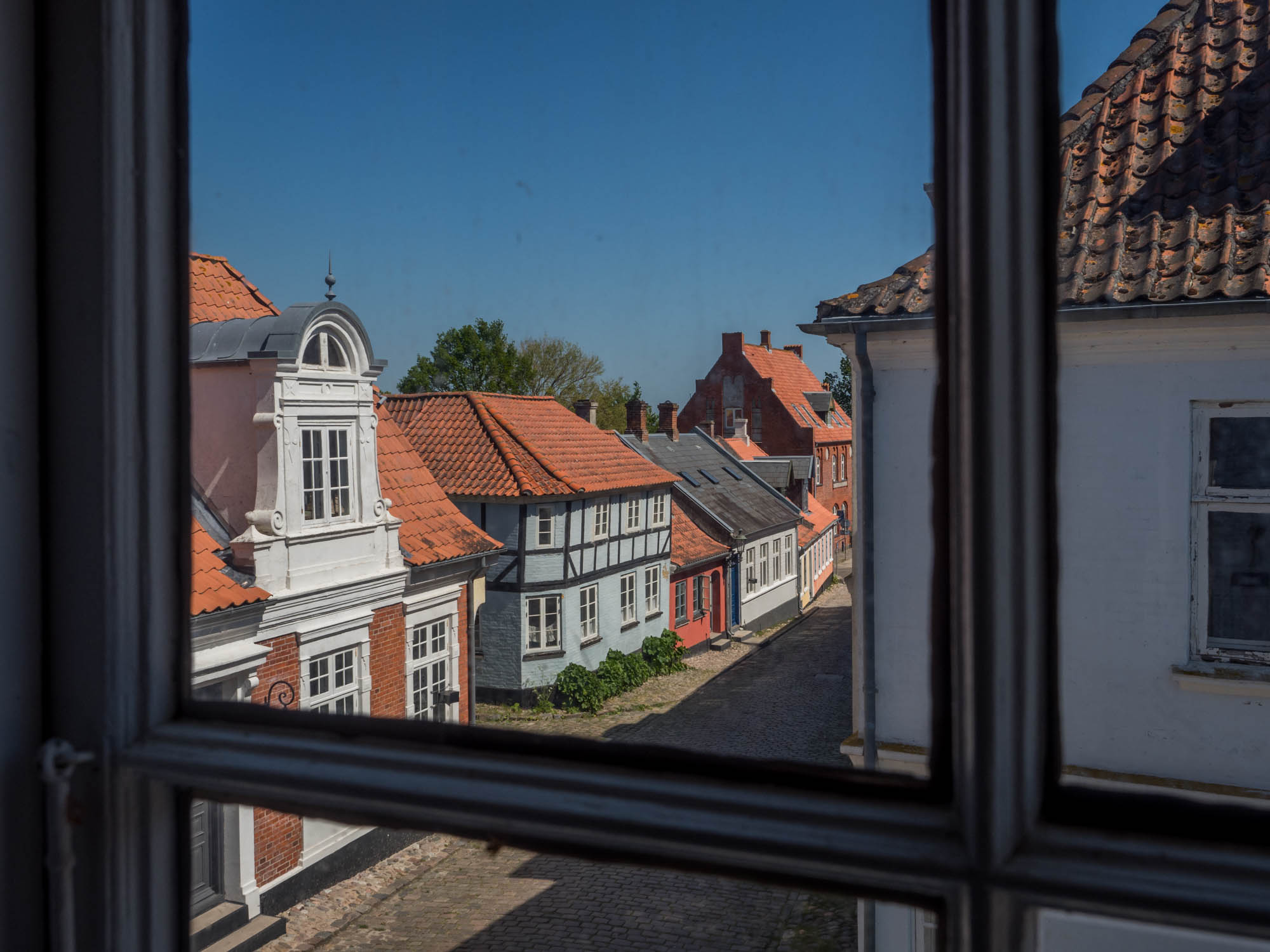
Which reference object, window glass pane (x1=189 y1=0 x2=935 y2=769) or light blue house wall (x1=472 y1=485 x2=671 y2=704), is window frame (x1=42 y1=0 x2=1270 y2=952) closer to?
window glass pane (x1=189 y1=0 x2=935 y2=769)

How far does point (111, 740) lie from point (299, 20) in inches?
25.8

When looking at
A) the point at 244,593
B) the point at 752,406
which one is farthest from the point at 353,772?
the point at 752,406

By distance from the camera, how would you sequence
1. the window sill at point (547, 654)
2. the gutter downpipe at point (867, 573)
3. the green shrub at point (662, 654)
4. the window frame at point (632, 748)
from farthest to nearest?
the green shrub at point (662, 654) → the window sill at point (547, 654) → the gutter downpipe at point (867, 573) → the window frame at point (632, 748)

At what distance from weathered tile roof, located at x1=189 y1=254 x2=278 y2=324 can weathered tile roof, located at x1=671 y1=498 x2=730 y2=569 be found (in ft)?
23.3

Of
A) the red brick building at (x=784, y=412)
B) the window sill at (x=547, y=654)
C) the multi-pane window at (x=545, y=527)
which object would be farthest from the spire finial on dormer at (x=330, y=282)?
the multi-pane window at (x=545, y=527)

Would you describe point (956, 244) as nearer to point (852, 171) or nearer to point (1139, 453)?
point (852, 171)

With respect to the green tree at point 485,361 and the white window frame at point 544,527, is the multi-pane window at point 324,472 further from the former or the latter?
the white window frame at point 544,527

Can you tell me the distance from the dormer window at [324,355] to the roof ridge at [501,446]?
1.30 metres

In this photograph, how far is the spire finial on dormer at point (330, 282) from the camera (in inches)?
31.1

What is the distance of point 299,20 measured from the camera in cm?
82

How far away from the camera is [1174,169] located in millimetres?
1421

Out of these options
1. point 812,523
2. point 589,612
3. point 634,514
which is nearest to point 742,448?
point 812,523

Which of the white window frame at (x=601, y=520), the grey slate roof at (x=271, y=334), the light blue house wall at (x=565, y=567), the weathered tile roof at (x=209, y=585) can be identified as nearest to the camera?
the weathered tile roof at (x=209, y=585)

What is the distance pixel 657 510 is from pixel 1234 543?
280 inches
